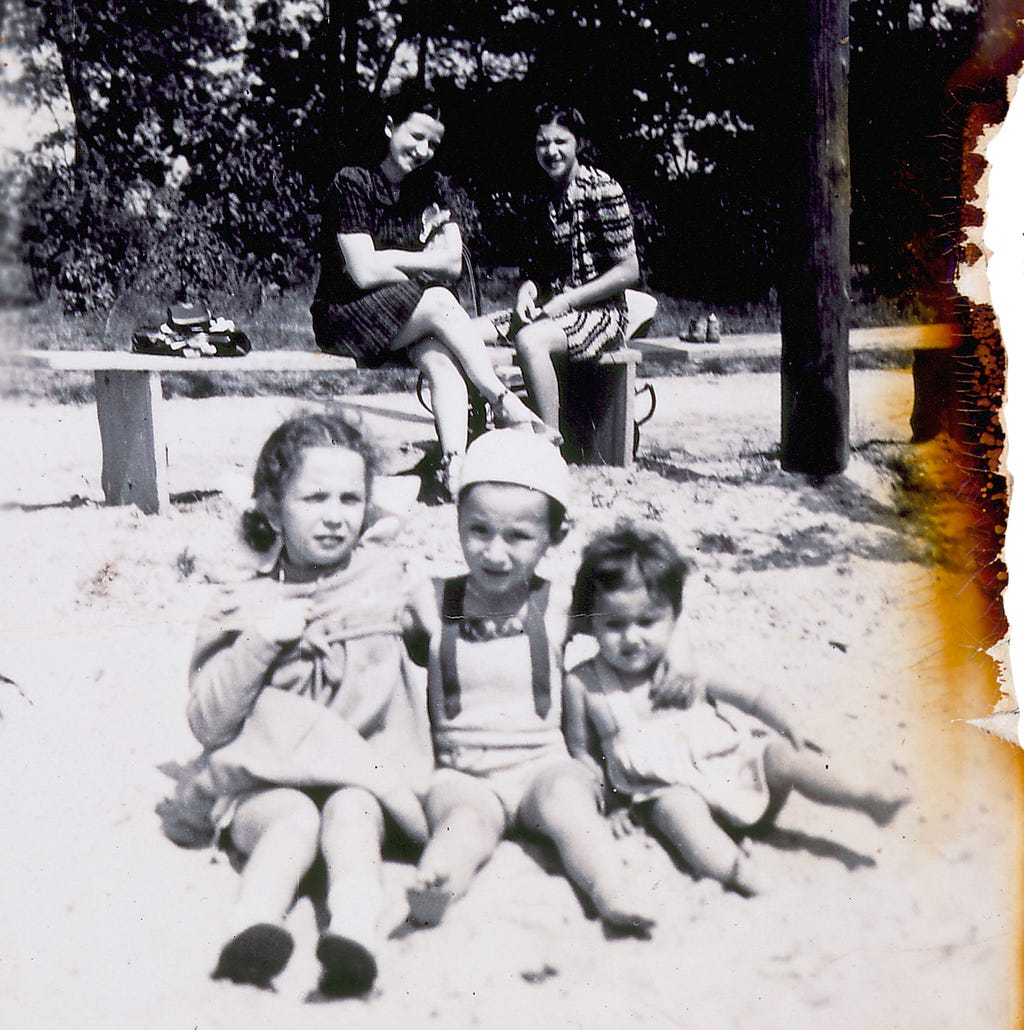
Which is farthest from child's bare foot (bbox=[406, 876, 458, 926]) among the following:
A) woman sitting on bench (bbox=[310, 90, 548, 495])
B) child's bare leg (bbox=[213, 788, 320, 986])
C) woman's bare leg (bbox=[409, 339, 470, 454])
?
woman sitting on bench (bbox=[310, 90, 548, 495])

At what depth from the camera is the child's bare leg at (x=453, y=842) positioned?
2.36 m

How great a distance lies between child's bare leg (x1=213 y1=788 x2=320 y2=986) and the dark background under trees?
1031mm

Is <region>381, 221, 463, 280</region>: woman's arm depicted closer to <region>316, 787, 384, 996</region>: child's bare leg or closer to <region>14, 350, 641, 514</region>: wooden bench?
<region>14, 350, 641, 514</region>: wooden bench

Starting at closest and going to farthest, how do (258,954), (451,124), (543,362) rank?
1. (258,954)
2. (451,124)
3. (543,362)

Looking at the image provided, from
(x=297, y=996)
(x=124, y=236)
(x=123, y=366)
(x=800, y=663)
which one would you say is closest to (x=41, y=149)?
(x=124, y=236)

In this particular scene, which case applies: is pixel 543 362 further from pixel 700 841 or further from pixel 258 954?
pixel 258 954

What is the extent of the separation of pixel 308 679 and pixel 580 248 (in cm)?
106

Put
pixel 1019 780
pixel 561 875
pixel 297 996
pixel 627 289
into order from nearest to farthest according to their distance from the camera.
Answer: pixel 297 996
pixel 561 875
pixel 627 289
pixel 1019 780

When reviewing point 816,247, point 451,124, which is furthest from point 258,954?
point 816,247

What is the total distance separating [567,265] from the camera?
2.56 metres

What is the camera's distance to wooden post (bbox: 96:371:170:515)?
241 centimetres

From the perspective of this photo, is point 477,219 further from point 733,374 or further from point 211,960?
point 211,960

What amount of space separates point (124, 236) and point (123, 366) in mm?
253

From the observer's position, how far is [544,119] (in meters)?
2.51
